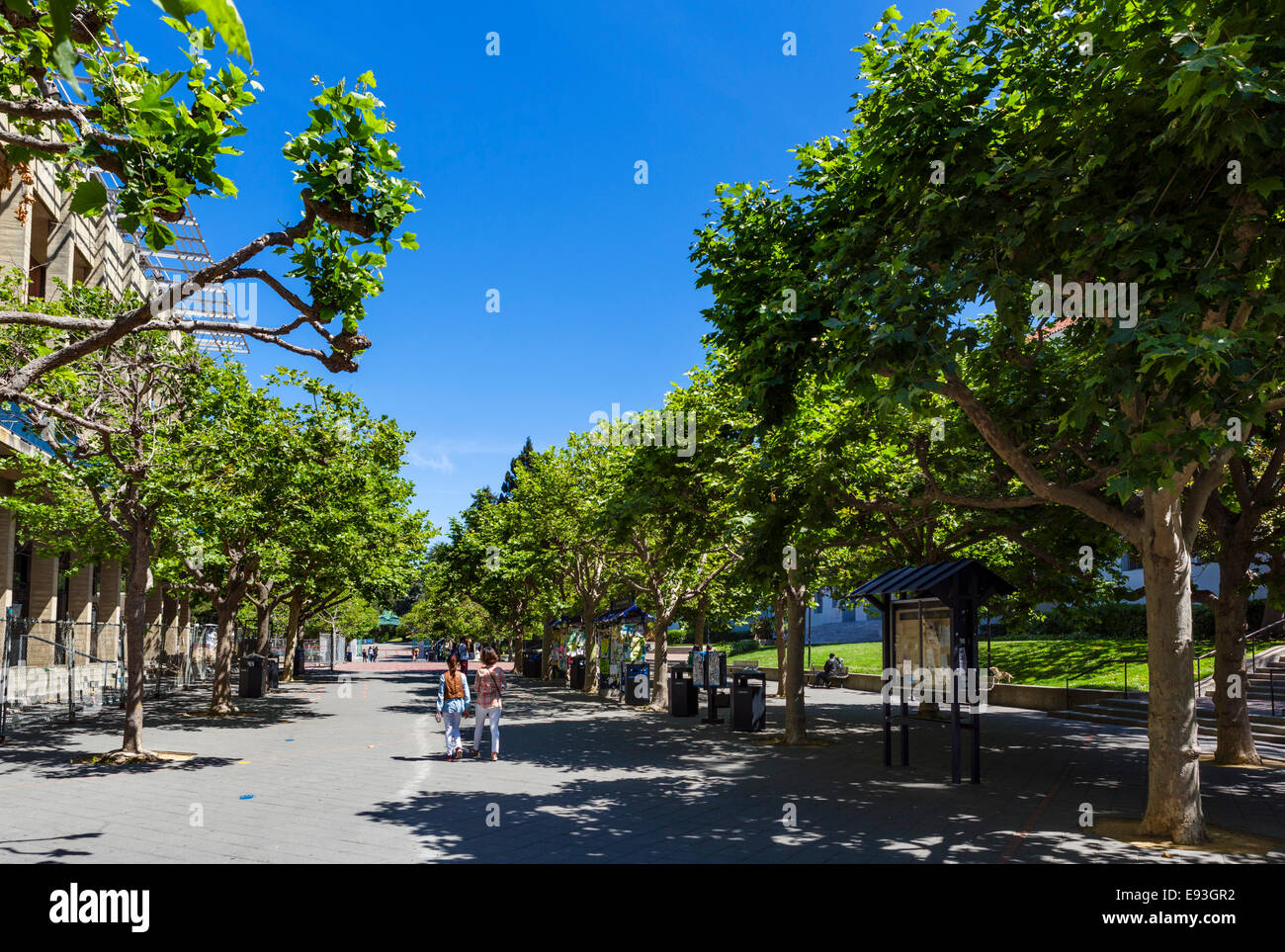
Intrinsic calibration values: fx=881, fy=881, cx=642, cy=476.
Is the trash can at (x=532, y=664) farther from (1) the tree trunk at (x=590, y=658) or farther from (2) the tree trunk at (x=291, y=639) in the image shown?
(1) the tree trunk at (x=590, y=658)

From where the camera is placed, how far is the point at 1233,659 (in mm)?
14773

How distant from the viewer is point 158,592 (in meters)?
37.4

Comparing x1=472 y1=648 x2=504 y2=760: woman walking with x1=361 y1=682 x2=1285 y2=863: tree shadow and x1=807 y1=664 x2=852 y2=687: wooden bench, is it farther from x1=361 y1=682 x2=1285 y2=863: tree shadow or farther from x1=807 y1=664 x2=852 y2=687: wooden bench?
x1=807 y1=664 x2=852 y2=687: wooden bench

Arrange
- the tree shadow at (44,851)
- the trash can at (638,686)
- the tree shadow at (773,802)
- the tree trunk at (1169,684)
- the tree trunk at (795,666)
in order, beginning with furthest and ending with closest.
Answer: the trash can at (638,686) < the tree trunk at (795,666) < the tree trunk at (1169,684) < the tree shadow at (773,802) < the tree shadow at (44,851)

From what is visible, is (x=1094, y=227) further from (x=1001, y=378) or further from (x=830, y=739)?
(x=830, y=739)

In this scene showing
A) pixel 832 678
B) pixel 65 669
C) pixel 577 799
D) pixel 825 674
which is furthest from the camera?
pixel 825 674

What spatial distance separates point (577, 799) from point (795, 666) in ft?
25.6

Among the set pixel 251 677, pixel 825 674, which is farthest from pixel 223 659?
pixel 825 674

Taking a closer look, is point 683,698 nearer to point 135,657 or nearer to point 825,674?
point 135,657

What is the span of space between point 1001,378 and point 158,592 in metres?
35.4

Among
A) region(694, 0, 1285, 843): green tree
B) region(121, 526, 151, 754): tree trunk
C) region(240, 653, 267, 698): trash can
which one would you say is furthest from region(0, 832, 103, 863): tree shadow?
region(240, 653, 267, 698): trash can

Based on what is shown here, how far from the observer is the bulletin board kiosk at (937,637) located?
13.1 meters

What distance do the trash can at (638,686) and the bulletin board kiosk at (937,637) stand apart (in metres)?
13.7

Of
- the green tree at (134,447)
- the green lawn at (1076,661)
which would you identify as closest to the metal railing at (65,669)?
the green tree at (134,447)
